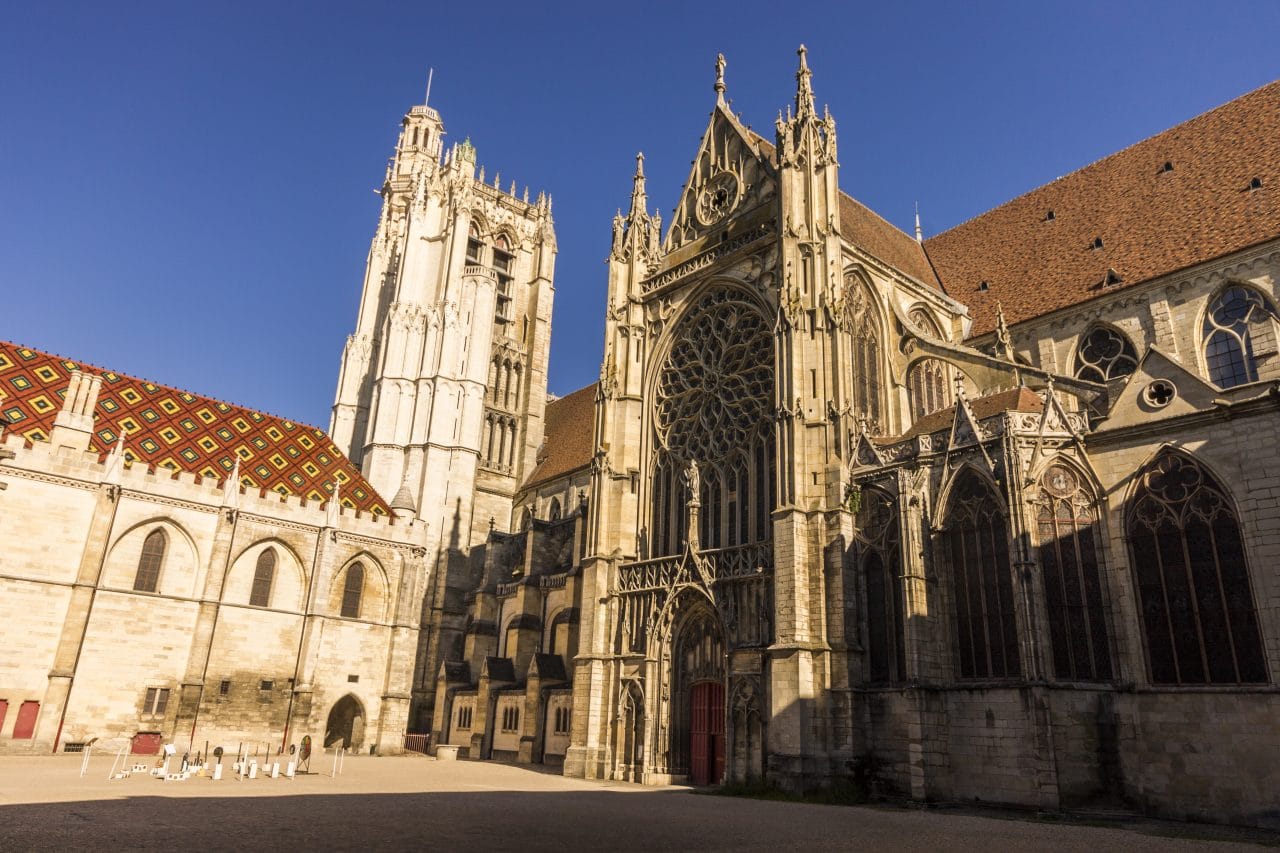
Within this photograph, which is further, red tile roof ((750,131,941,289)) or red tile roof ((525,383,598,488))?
red tile roof ((525,383,598,488))

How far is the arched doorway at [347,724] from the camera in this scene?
28.8 m

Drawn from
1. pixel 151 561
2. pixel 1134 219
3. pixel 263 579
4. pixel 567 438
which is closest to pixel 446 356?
pixel 567 438

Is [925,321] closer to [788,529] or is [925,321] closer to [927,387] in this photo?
[927,387]

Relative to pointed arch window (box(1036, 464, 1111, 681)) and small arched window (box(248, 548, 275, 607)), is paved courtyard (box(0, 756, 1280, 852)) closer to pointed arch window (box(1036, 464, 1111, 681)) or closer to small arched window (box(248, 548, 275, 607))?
pointed arch window (box(1036, 464, 1111, 681))

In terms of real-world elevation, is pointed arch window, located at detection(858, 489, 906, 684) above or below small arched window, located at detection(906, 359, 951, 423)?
below

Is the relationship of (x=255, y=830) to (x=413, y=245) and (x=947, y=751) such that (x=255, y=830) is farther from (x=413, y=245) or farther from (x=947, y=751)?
(x=413, y=245)

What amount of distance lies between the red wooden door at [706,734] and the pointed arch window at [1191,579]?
9847 mm

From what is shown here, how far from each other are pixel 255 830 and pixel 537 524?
23.3m

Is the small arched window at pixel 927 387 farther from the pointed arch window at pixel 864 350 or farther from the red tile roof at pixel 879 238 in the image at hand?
the red tile roof at pixel 879 238

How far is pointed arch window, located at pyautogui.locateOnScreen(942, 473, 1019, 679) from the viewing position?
16609mm

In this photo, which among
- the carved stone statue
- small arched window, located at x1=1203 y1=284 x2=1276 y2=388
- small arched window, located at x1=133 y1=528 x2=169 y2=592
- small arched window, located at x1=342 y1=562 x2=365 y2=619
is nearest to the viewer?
small arched window, located at x1=1203 y1=284 x2=1276 y2=388

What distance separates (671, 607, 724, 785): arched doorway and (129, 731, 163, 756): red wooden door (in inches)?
605

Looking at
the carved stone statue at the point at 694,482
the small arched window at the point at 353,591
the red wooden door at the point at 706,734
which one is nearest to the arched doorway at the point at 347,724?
the small arched window at the point at 353,591

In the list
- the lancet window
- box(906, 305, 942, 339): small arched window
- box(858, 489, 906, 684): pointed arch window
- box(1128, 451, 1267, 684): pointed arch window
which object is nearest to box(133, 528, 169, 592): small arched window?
the lancet window
